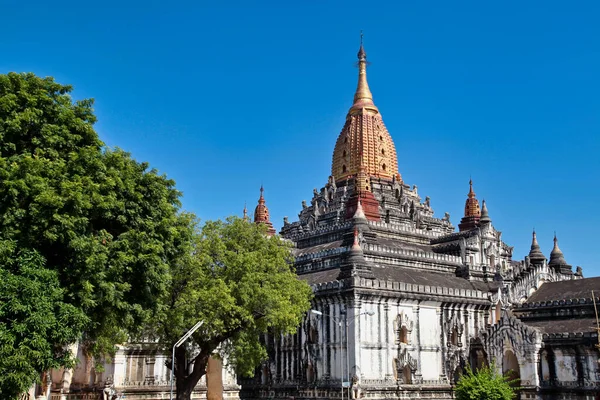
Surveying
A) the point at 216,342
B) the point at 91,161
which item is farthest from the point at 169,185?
the point at 216,342

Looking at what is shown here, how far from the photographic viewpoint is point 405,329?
49.4 meters

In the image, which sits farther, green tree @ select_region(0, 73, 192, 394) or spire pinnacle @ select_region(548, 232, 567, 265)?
spire pinnacle @ select_region(548, 232, 567, 265)

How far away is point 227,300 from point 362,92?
1814 inches

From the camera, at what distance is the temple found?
46.5 m

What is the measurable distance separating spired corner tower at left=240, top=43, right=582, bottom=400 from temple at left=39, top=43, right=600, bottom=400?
101 mm

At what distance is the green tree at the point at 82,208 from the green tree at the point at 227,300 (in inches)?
216

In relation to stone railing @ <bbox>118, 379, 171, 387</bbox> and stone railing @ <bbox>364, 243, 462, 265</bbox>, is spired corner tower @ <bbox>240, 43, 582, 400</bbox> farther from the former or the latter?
stone railing @ <bbox>118, 379, 171, 387</bbox>

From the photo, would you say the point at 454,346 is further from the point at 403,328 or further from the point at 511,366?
the point at 403,328

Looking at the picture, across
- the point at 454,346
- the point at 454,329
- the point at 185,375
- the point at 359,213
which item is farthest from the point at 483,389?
the point at 359,213

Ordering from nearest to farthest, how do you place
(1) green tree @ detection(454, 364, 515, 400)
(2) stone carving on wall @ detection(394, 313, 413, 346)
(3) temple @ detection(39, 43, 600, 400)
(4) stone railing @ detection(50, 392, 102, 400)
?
(1) green tree @ detection(454, 364, 515, 400) → (3) temple @ detection(39, 43, 600, 400) → (4) stone railing @ detection(50, 392, 102, 400) → (2) stone carving on wall @ detection(394, 313, 413, 346)

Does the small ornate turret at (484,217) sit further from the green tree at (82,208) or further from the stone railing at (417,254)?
the green tree at (82,208)

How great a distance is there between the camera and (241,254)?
40000 mm

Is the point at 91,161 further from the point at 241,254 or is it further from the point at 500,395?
the point at 500,395

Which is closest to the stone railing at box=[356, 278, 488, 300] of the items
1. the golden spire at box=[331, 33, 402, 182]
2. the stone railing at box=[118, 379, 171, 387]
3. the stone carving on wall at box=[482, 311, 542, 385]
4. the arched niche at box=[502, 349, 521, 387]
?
the stone carving on wall at box=[482, 311, 542, 385]
